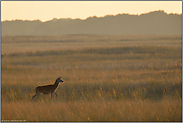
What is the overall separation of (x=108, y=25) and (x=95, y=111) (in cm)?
17613

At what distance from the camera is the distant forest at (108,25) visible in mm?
166750

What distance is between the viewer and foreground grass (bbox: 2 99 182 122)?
739 centimetres

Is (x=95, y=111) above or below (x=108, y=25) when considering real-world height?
below

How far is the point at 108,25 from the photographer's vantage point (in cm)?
18062

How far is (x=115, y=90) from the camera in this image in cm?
1050

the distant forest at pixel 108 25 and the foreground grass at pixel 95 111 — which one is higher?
the distant forest at pixel 108 25

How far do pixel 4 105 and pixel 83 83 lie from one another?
4184mm

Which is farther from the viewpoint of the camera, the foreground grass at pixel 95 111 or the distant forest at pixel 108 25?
the distant forest at pixel 108 25

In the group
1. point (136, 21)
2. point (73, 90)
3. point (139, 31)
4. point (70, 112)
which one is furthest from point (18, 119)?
point (136, 21)

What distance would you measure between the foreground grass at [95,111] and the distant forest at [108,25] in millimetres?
155686

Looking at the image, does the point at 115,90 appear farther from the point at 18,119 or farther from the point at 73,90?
the point at 18,119

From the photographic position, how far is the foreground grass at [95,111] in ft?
24.2

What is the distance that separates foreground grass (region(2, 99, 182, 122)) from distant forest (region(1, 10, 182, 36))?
156 meters

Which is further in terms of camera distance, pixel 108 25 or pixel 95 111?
pixel 108 25
